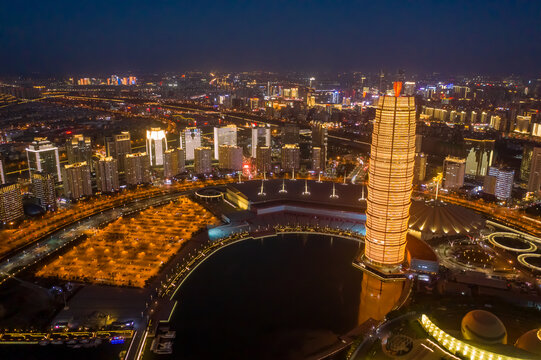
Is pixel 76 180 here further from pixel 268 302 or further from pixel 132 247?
pixel 268 302

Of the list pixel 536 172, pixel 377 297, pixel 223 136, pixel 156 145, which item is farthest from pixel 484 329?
pixel 223 136

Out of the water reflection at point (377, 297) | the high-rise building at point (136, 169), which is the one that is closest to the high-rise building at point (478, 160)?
the water reflection at point (377, 297)

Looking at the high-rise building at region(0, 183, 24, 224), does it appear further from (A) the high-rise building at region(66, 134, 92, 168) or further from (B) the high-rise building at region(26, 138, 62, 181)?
(A) the high-rise building at region(66, 134, 92, 168)

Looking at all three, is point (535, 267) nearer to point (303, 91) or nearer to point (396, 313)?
point (396, 313)

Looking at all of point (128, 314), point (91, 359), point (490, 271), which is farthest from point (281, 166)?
point (91, 359)

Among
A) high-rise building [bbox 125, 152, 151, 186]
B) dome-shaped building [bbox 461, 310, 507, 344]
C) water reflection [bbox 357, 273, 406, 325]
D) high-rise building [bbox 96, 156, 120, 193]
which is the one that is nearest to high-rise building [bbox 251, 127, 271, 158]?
high-rise building [bbox 125, 152, 151, 186]

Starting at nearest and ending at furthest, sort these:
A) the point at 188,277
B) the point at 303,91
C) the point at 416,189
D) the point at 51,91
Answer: the point at 188,277 → the point at 416,189 → the point at 303,91 → the point at 51,91
